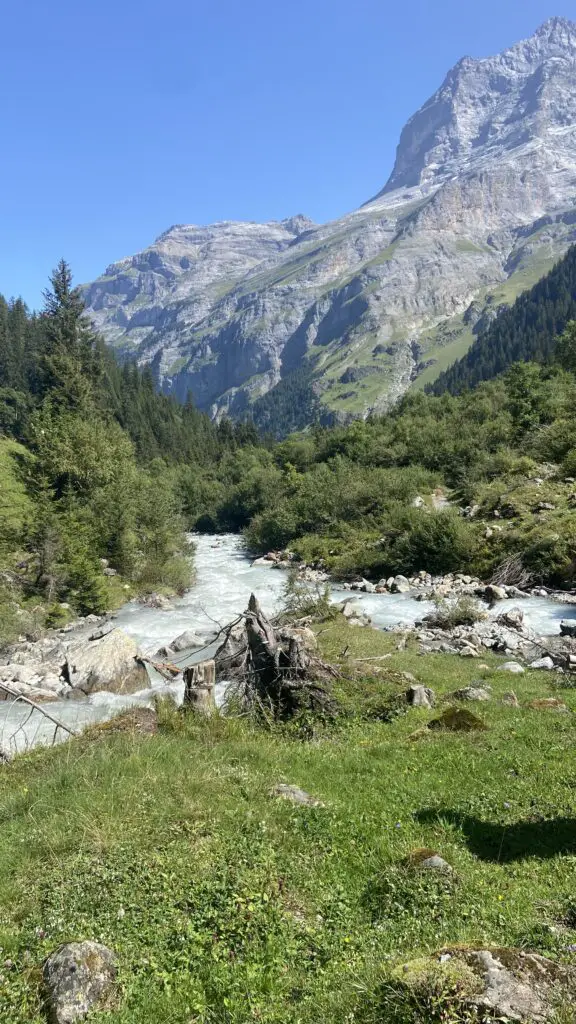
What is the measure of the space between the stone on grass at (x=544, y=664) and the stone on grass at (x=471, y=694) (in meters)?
3.82

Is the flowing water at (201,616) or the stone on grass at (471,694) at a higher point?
the stone on grass at (471,694)

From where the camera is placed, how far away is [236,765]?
9.23 m

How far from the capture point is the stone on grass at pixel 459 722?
11.1 meters

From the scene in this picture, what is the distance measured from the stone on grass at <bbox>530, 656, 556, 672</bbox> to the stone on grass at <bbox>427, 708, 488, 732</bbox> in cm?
643

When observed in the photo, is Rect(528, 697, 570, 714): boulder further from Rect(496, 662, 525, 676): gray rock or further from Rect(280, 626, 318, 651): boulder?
Rect(280, 626, 318, 651): boulder

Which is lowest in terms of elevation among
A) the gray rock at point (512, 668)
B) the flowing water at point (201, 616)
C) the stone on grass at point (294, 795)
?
the flowing water at point (201, 616)

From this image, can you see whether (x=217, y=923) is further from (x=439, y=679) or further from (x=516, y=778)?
(x=439, y=679)

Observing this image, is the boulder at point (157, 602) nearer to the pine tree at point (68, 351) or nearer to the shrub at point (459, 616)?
the shrub at point (459, 616)

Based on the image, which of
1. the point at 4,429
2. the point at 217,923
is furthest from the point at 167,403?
the point at 217,923

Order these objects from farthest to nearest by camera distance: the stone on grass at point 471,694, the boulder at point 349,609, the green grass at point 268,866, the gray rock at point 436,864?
the boulder at point 349,609, the stone on grass at point 471,694, the gray rock at point 436,864, the green grass at point 268,866

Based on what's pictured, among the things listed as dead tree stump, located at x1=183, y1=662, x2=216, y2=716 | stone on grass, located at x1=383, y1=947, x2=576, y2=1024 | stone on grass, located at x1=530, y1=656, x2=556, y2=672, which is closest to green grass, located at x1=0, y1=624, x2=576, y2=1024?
stone on grass, located at x1=383, y1=947, x2=576, y2=1024

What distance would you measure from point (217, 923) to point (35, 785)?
4557 millimetres

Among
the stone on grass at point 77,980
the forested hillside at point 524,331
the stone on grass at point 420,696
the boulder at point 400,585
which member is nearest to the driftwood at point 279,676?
the stone on grass at point 420,696

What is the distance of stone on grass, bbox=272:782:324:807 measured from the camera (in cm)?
801
